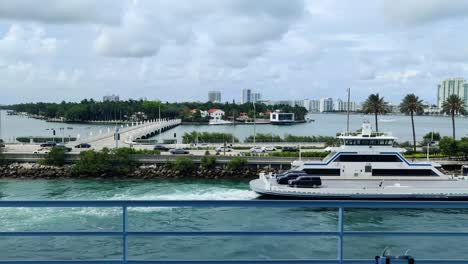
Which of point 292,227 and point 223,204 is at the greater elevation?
point 223,204

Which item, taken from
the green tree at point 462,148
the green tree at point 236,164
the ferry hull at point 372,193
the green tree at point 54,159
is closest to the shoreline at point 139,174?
the green tree at point 236,164

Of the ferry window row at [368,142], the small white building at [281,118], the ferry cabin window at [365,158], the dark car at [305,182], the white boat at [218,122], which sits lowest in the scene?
the dark car at [305,182]

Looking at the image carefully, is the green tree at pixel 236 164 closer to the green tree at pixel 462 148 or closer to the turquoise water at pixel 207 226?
the turquoise water at pixel 207 226

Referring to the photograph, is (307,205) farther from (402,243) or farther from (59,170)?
(59,170)

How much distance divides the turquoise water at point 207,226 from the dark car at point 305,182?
2656 millimetres

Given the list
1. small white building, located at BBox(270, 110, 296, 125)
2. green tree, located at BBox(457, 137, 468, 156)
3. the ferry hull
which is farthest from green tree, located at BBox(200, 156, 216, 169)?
small white building, located at BBox(270, 110, 296, 125)

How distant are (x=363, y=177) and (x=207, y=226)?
12.0m

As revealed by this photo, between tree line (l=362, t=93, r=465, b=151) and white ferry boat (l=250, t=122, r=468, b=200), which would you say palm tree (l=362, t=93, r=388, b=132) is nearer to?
tree line (l=362, t=93, r=465, b=151)

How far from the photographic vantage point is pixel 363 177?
26.1m

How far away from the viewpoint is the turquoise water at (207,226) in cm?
1385

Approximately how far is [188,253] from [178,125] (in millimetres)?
97105

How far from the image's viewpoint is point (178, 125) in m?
110

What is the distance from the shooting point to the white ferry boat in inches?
912

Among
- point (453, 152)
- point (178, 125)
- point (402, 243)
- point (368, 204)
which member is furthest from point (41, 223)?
point (178, 125)
